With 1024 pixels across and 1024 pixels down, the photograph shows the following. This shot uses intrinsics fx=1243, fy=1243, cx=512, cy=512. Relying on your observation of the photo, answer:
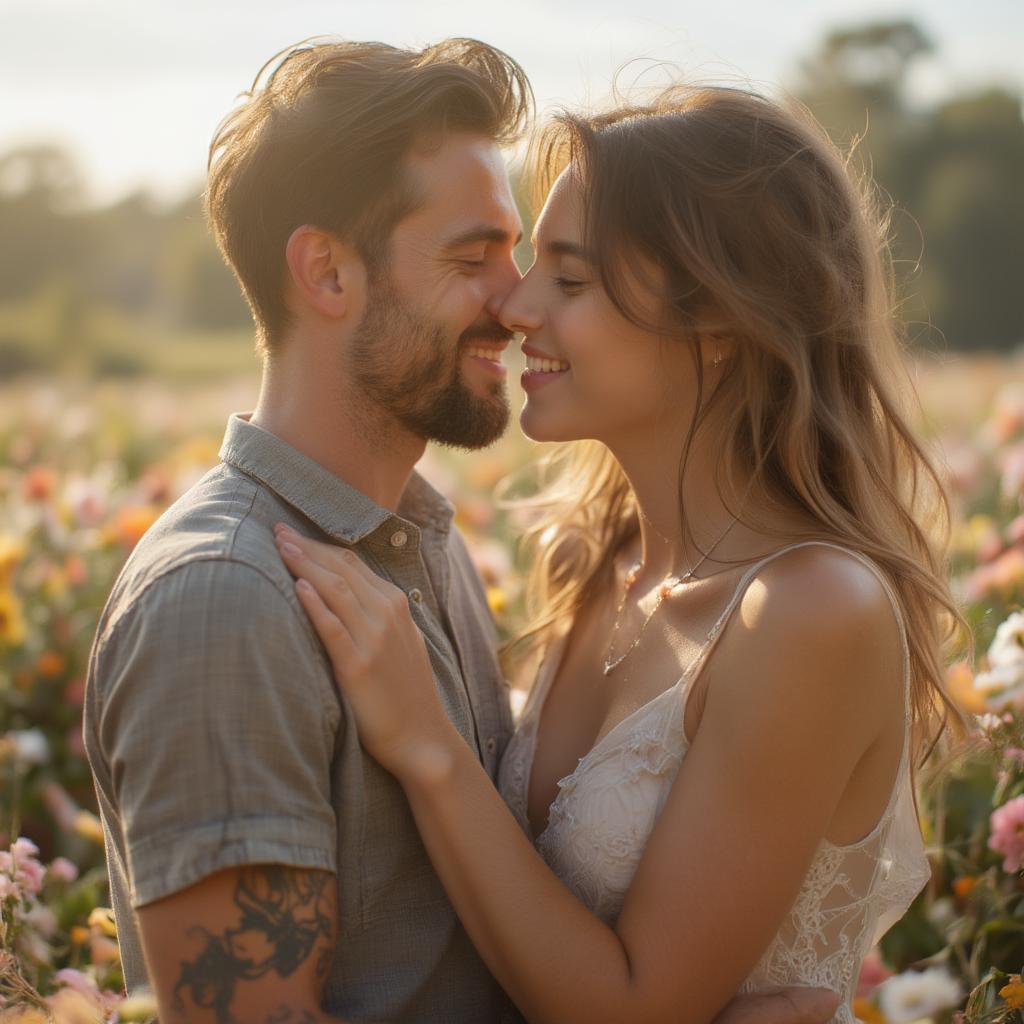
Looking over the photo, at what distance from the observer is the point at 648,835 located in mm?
2613

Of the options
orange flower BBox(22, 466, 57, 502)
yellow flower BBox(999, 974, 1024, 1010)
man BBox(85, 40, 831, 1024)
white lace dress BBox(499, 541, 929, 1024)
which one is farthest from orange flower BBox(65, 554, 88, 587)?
yellow flower BBox(999, 974, 1024, 1010)

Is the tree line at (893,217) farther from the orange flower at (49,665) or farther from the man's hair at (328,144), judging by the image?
the man's hair at (328,144)

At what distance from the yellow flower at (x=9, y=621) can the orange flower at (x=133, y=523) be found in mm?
468

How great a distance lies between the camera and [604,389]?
115 inches

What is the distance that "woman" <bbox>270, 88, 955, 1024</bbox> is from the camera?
2412mm

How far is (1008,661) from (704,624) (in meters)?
0.95

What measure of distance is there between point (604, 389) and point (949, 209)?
3616 cm

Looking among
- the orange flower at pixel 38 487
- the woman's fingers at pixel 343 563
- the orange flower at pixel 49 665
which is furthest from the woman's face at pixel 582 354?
the orange flower at pixel 38 487

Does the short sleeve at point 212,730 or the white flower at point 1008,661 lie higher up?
the short sleeve at point 212,730

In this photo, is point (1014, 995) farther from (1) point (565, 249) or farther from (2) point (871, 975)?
(1) point (565, 249)

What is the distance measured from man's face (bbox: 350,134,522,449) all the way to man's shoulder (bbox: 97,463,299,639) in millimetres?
499

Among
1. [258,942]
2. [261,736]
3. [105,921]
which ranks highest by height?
[261,736]

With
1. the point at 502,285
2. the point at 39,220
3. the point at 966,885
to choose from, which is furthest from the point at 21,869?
the point at 39,220

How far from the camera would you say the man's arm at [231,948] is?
6.83ft
